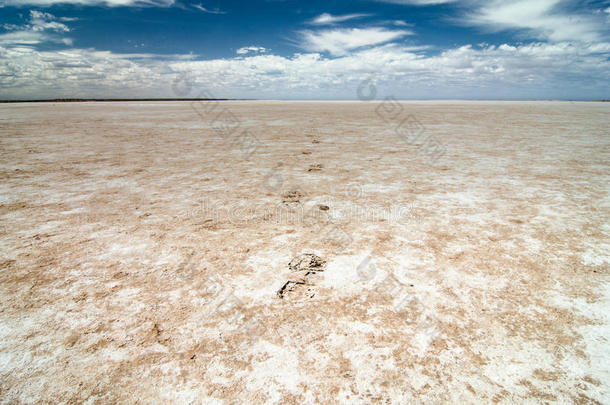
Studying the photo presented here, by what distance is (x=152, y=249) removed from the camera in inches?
101

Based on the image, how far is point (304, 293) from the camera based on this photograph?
199 centimetres

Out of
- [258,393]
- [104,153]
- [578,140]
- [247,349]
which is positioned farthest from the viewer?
[578,140]

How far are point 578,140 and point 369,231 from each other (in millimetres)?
9888

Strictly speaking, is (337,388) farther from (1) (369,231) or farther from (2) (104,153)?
(2) (104,153)

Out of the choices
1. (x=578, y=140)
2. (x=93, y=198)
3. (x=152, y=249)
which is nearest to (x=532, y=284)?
(x=152, y=249)

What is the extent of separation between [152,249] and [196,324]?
110 centimetres

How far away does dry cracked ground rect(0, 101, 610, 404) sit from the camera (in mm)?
1375

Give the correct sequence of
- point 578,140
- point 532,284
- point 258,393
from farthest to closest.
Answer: point 578,140, point 532,284, point 258,393

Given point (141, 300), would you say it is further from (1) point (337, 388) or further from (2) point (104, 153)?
(2) point (104, 153)

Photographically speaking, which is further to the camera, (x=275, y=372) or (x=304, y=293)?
(x=304, y=293)

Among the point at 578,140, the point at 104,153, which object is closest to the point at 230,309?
the point at 104,153

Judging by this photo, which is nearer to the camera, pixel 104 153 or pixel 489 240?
pixel 489 240

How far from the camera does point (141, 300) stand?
192 centimetres

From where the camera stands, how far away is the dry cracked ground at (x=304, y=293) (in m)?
1.38
